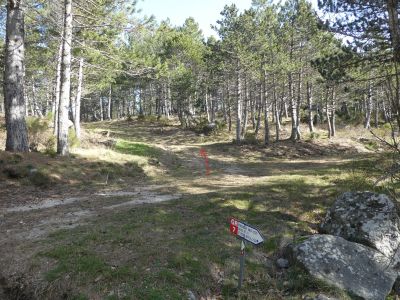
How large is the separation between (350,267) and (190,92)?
110 feet

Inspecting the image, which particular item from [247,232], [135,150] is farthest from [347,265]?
[135,150]

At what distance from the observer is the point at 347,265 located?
6.96 m

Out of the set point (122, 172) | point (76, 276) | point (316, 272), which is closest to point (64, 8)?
point (122, 172)

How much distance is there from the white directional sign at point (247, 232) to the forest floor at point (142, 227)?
1045 mm

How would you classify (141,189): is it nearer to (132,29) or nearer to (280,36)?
(132,29)

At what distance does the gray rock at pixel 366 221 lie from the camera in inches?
313

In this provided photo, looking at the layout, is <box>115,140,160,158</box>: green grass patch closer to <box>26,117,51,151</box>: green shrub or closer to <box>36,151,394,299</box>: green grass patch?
<box>26,117,51,151</box>: green shrub

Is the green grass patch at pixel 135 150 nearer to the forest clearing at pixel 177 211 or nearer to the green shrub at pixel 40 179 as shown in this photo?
the forest clearing at pixel 177 211

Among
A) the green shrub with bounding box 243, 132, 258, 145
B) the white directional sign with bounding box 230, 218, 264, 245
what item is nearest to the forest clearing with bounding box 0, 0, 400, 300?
the white directional sign with bounding box 230, 218, 264, 245

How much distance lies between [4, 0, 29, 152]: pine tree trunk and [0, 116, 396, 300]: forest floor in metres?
0.92

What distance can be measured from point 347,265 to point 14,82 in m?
12.1

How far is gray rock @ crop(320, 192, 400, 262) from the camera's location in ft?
26.1

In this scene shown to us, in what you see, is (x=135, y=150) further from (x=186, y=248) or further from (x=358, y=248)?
(x=358, y=248)

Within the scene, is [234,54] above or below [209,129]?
above
